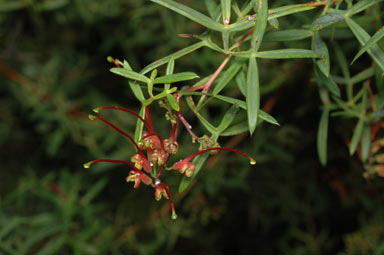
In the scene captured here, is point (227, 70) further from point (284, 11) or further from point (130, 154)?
point (130, 154)

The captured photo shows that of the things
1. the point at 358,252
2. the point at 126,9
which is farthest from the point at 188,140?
the point at 358,252

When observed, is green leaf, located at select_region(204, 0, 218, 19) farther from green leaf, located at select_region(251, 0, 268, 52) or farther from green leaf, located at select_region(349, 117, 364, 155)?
green leaf, located at select_region(349, 117, 364, 155)

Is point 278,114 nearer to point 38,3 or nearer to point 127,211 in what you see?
point 127,211

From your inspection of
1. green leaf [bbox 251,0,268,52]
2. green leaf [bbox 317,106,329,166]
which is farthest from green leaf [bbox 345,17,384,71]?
green leaf [bbox 317,106,329,166]

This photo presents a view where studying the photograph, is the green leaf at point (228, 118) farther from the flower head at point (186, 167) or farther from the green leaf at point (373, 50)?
the green leaf at point (373, 50)

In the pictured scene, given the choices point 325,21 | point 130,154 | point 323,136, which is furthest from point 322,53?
point 130,154

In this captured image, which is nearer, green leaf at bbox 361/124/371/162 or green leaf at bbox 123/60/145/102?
green leaf at bbox 123/60/145/102
